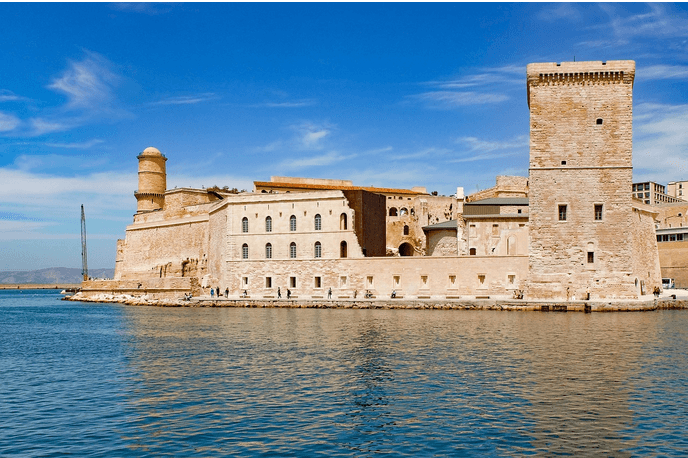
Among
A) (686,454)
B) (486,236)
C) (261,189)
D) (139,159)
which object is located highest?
(139,159)

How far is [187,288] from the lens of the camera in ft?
152

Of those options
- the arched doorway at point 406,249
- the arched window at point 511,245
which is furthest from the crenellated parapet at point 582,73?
the arched doorway at point 406,249

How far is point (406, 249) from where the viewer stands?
6112 centimetres

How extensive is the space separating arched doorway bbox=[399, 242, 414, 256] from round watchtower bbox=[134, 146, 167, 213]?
23.9m

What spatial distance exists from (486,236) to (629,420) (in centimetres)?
3211

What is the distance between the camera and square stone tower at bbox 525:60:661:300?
31.6 meters

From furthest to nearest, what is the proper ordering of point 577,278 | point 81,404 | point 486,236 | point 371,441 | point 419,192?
point 419,192 < point 486,236 < point 577,278 < point 81,404 < point 371,441

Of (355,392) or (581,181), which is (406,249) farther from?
(355,392)

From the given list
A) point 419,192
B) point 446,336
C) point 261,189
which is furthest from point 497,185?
point 446,336

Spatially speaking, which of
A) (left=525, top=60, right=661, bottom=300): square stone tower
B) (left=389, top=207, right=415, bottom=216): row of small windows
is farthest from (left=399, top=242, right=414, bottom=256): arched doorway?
(left=525, top=60, right=661, bottom=300): square stone tower

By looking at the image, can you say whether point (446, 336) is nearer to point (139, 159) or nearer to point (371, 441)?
point (371, 441)

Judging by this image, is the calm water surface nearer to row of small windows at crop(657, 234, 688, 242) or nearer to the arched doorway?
row of small windows at crop(657, 234, 688, 242)

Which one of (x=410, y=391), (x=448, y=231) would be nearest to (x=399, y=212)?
(x=448, y=231)

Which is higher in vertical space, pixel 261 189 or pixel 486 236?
pixel 261 189
